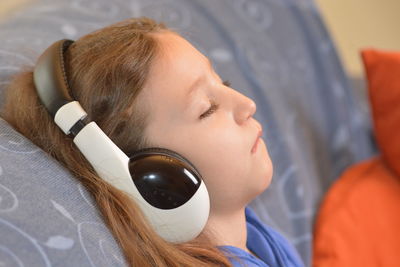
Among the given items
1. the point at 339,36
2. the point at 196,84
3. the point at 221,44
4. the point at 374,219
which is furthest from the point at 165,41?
the point at 339,36

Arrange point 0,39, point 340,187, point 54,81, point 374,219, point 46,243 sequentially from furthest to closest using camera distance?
point 340,187
point 374,219
point 0,39
point 54,81
point 46,243

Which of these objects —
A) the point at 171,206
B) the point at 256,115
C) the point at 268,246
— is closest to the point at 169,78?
the point at 171,206

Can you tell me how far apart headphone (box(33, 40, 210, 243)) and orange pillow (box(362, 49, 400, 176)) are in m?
0.81

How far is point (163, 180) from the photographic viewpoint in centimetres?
70

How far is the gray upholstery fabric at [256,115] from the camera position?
0.65 metres

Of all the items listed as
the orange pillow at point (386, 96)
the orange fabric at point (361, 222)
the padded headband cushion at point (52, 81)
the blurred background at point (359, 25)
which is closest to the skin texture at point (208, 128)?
the padded headband cushion at point (52, 81)

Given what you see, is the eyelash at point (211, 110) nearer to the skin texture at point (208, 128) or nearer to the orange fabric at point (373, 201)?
the skin texture at point (208, 128)

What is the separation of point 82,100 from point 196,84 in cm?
16

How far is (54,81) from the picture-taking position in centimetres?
75

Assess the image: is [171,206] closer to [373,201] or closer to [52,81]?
[52,81]

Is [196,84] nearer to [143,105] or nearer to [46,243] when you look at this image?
[143,105]

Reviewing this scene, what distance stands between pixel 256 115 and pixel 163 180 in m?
0.58

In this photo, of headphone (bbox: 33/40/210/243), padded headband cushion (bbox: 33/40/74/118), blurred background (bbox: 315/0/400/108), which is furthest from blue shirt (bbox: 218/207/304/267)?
blurred background (bbox: 315/0/400/108)

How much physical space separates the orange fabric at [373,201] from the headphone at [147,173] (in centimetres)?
→ 54
